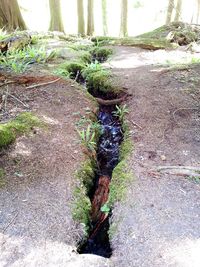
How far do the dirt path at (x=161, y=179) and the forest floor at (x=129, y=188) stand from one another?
0.04 ft

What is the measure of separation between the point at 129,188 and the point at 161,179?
0.51 meters

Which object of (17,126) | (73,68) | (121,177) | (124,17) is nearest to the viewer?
(121,177)

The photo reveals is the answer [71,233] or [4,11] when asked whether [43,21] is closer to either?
[4,11]

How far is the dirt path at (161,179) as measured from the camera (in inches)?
131

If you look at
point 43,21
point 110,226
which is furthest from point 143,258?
point 43,21

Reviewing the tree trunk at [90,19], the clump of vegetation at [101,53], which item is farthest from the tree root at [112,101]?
the tree trunk at [90,19]

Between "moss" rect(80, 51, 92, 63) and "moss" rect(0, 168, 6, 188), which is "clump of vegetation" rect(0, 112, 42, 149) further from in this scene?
"moss" rect(80, 51, 92, 63)

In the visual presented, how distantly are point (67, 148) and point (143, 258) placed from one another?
2.29 meters

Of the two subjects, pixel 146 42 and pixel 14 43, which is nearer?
pixel 14 43

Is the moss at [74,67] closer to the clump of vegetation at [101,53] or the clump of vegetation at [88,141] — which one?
the clump of vegetation at [101,53]

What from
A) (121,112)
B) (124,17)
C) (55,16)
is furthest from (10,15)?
(121,112)

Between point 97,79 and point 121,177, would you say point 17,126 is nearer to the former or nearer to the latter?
point 121,177

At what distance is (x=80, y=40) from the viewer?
1199 centimetres

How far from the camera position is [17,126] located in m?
5.12
